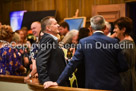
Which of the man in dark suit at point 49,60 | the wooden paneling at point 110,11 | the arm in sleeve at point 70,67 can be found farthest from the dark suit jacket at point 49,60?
the wooden paneling at point 110,11

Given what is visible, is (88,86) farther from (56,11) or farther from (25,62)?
(56,11)

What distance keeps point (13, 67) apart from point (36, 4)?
21.0 feet

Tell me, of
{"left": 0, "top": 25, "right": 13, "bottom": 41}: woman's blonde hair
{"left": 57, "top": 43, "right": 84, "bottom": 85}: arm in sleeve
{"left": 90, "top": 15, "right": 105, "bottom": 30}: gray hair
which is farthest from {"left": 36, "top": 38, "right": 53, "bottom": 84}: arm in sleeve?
{"left": 0, "top": 25, "right": 13, "bottom": 41}: woman's blonde hair

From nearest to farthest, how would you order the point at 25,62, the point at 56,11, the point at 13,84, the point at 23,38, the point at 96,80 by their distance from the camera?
the point at 96,80 < the point at 13,84 < the point at 25,62 < the point at 23,38 < the point at 56,11

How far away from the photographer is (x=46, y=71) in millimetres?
2627

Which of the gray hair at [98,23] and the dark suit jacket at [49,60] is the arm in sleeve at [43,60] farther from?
the gray hair at [98,23]

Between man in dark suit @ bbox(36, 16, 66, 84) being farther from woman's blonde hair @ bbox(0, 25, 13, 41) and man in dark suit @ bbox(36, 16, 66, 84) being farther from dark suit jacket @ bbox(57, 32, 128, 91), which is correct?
woman's blonde hair @ bbox(0, 25, 13, 41)

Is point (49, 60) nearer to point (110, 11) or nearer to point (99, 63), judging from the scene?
point (99, 63)

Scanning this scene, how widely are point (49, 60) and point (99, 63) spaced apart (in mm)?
533

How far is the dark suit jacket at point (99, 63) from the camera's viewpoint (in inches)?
102

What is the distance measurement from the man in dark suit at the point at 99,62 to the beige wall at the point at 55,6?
18.3 ft

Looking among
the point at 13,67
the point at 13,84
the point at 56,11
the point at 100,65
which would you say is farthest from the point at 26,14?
the point at 100,65

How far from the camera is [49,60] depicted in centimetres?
273

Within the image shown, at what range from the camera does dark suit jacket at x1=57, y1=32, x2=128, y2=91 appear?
260 cm
